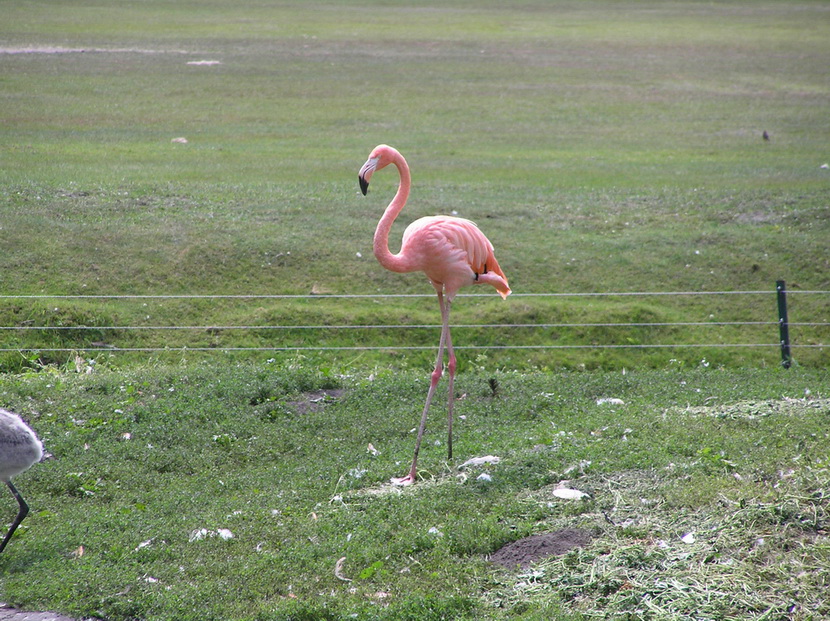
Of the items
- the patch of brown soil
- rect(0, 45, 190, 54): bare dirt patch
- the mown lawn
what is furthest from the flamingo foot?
rect(0, 45, 190, 54): bare dirt patch

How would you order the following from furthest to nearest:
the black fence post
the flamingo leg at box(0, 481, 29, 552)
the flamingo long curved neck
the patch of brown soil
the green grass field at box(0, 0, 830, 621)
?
the black fence post < the flamingo long curved neck < the flamingo leg at box(0, 481, 29, 552) < the patch of brown soil < the green grass field at box(0, 0, 830, 621)

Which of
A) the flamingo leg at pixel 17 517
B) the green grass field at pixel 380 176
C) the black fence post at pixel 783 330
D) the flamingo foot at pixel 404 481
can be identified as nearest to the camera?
the flamingo leg at pixel 17 517

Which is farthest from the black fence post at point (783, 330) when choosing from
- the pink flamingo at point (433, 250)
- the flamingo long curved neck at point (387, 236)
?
the flamingo long curved neck at point (387, 236)

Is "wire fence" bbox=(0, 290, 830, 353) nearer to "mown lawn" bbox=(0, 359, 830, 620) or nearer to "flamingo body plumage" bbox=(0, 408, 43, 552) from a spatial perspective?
"mown lawn" bbox=(0, 359, 830, 620)

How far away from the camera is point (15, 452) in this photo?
5.84 m

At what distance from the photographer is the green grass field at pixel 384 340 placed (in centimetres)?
546

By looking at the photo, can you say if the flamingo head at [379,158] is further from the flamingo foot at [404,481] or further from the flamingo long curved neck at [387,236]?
the flamingo foot at [404,481]

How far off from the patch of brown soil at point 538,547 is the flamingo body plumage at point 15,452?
3.51 metres

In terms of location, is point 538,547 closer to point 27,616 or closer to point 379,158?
point 27,616

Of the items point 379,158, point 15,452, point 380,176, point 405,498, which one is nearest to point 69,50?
point 380,176

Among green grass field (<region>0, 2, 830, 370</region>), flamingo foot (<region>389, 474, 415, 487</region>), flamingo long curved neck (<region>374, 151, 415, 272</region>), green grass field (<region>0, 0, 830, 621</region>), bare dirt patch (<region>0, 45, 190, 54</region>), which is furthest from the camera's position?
bare dirt patch (<region>0, 45, 190, 54</region>)

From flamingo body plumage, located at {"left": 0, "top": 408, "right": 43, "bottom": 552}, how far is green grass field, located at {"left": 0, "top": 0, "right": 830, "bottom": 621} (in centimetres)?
27

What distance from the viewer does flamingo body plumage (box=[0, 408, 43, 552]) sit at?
Answer: 579cm

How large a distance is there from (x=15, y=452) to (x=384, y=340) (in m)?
7.15
